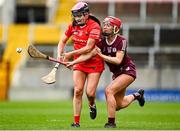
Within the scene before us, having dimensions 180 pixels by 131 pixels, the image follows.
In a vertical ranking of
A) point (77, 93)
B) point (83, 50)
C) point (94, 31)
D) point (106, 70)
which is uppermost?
point (94, 31)

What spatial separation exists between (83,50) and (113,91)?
1.01 meters

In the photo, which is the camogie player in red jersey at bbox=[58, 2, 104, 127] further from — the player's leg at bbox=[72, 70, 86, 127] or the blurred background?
the blurred background

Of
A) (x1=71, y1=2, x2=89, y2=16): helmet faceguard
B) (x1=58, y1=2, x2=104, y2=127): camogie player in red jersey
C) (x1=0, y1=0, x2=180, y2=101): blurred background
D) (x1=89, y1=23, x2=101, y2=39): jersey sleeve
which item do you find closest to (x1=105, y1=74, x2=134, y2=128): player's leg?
(x1=58, y1=2, x2=104, y2=127): camogie player in red jersey

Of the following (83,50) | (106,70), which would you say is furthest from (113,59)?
(106,70)

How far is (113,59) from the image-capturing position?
17062 mm

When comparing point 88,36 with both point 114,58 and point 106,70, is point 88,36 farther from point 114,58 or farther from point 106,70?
point 106,70

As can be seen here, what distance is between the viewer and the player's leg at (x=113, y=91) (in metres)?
17.1

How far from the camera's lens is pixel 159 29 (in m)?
39.1

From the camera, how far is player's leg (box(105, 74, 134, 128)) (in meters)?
17.1

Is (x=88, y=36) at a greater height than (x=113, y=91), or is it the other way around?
(x=88, y=36)

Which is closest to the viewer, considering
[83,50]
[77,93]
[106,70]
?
[83,50]

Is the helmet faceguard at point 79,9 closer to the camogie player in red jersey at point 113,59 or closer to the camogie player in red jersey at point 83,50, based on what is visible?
the camogie player in red jersey at point 83,50

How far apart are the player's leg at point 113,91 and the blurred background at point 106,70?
1900 centimetres

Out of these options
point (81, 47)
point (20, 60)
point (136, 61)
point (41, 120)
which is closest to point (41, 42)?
point (20, 60)
